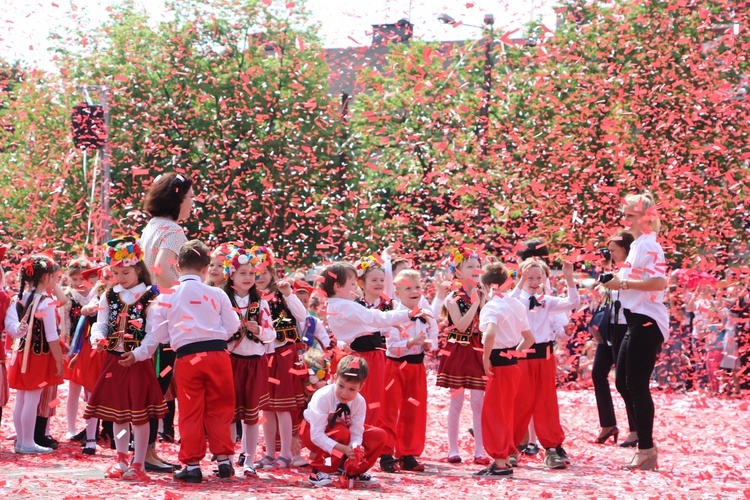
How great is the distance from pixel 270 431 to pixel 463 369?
5.85 ft

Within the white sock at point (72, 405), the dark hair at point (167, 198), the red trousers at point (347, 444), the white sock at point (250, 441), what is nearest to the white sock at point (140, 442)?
the white sock at point (250, 441)

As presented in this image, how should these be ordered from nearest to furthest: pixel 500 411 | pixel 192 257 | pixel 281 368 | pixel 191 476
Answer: pixel 191 476 < pixel 192 257 < pixel 500 411 < pixel 281 368

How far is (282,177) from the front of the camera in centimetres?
2809

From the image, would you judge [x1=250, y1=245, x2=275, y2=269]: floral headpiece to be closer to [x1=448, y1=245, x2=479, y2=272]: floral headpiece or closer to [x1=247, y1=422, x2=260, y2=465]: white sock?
[x1=247, y1=422, x2=260, y2=465]: white sock

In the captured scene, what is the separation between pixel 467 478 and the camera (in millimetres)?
9023

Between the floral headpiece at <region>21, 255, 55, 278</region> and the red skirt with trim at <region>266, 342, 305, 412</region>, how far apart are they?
2159 mm

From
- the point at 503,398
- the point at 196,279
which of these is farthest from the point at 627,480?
the point at 196,279

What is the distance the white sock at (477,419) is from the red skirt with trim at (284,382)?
4.95 ft

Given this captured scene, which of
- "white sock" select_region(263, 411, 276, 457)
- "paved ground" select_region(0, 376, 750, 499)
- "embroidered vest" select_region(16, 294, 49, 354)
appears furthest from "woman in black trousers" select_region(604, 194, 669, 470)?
"embroidered vest" select_region(16, 294, 49, 354)

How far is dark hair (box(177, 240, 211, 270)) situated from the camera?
325 inches

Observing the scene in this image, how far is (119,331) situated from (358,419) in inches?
73.5

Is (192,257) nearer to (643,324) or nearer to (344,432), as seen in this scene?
(344,432)

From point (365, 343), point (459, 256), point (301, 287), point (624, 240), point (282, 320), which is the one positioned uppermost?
point (624, 240)

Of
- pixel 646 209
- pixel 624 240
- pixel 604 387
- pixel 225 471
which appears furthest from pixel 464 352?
pixel 225 471
